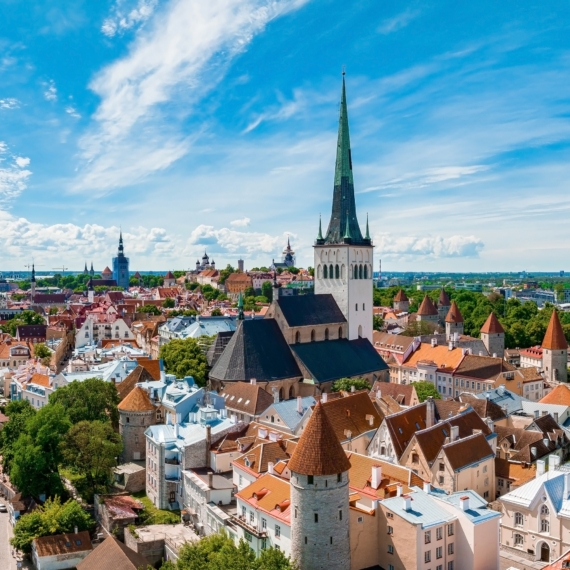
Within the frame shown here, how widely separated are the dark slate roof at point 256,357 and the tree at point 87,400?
A: 1080cm

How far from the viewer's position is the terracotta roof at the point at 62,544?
41188 mm

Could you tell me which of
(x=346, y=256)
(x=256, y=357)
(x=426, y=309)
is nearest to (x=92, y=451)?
(x=256, y=357)

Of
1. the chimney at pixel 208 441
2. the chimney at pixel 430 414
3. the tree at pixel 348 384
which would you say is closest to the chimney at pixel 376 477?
the chimney at pixel 430 414

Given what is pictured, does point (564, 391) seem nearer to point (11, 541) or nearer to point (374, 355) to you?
point (374, 355)

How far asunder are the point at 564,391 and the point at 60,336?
78169mm

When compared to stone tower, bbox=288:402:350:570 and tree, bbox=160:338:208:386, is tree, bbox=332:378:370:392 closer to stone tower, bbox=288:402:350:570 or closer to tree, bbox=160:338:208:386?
tree, bbox=160:338:208:386

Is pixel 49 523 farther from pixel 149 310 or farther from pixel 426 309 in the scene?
pixel 149 310

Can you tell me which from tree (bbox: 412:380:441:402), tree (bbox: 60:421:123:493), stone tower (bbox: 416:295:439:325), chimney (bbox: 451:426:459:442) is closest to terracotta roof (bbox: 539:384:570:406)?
tree (bbox: 412:380:441:402)

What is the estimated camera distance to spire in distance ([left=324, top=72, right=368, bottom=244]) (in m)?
77.2

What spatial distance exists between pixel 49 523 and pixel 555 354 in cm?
6520

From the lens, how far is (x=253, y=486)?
37.2 metres

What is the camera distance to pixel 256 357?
62.6m

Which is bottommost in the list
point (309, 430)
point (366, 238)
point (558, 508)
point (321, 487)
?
point (558, 508)

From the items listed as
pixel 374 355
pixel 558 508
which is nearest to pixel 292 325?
pixel 374 355
